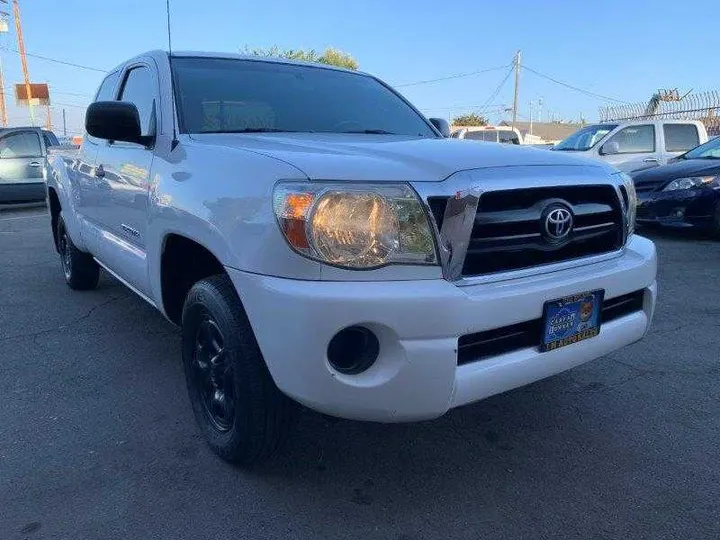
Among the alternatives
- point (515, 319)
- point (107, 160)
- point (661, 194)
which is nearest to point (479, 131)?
point (661, 194)

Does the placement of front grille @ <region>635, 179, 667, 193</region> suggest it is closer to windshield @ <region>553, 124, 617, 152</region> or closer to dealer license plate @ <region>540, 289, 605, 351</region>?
windshield @ <region>553, 124, 617, 152</region>

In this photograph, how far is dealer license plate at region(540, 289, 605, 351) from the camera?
229 cm

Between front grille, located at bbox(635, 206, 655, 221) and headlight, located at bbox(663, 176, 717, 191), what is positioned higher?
headlight, located at bbox(663, 176, 717, 191)

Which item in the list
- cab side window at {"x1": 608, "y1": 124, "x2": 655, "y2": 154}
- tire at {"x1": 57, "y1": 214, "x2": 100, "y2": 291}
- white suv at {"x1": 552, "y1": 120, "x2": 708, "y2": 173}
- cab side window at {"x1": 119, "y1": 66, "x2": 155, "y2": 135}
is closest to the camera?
cab side window at {"x1": 119, "y1": 66, "x2": 155, "y2": 135}

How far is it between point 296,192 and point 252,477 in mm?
1203

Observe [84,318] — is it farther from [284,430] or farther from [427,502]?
[427,502]

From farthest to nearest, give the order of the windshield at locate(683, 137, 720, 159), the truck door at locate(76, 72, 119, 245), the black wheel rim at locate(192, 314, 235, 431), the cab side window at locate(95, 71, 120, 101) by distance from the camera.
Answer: the windshield at locate(683, 137, 720, 159)
the cab side window at locate(95, 71, 120, 101)
the truck door at locate(76, 72, 119, 245)
the black wheel rim at locate(192, 314, 235, 431)

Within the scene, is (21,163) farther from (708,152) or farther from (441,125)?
(708,152)

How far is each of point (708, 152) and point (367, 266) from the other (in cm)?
825

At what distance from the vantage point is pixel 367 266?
6.61 feet

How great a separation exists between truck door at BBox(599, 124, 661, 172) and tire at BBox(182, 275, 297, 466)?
32.0ft

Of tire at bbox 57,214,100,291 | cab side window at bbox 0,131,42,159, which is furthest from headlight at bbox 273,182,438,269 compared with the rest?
cab side window at bbox 0,131,42,159

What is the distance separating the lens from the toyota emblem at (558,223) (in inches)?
91.0

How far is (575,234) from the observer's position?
96.8 inches
